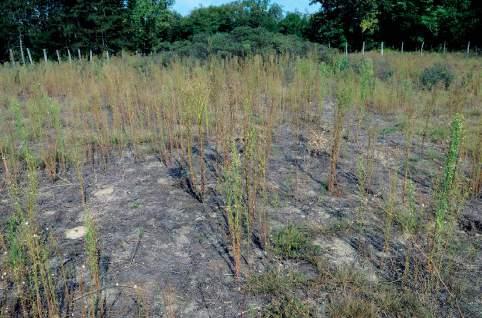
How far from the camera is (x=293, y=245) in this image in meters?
2.98

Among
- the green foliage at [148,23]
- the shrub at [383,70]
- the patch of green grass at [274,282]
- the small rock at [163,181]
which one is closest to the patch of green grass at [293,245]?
the patch of green grass at [274,282]

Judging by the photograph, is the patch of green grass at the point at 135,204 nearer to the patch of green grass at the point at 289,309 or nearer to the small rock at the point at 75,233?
the small rock at the point at 75,233

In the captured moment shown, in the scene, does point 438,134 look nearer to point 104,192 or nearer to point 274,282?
point 274,282

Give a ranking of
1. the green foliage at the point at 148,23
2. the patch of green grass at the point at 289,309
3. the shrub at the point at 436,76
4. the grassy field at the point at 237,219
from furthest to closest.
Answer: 1. the green foliage at the point at 148,23
2. the shrub at the point at 436,76
3. the grassy field at the point at 237,219
4. the patch of green grass at the point at 289,309

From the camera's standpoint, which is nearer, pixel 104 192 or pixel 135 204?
pixel 135 204

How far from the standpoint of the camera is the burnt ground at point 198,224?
257cm

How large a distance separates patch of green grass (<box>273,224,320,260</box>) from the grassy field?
0.01 metres

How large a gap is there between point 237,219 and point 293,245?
1.73 feet

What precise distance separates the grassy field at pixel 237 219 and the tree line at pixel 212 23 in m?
17.1

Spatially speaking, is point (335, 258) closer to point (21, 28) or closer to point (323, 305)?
point (323, 305)

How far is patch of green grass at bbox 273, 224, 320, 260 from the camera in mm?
2910

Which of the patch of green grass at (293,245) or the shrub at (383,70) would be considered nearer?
the patch of green grass at (293,245)

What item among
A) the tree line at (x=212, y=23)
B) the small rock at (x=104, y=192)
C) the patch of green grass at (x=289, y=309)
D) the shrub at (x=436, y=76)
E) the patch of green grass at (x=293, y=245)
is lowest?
the patch of green grass at (x=289, y=309)

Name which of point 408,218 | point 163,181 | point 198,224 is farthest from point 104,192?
point 408,218
